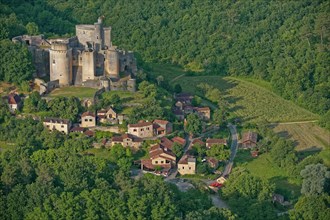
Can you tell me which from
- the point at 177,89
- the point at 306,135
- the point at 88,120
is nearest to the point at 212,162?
the point at 88,120

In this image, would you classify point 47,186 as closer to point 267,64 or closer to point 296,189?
point 296,189

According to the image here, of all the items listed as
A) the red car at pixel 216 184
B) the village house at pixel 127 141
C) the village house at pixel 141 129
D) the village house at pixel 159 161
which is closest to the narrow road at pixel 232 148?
the red car at pixel 216 184

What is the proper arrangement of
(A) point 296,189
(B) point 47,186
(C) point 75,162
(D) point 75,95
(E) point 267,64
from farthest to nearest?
(E) point 267,64, (D) point 75,95, (A) point 296,189, (C) point 75,162, (B) point 47,186

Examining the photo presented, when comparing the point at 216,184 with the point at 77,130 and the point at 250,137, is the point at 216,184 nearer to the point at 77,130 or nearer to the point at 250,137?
the point at 250,137

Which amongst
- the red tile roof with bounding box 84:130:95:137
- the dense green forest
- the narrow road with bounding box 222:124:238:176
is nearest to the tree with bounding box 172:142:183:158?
the narrow road with bounding box 222:124:238:176

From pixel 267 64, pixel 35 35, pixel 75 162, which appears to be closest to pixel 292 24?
pixel 267 64

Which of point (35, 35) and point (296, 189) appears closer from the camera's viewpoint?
point (296, 189)

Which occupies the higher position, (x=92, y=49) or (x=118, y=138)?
(x=92, y=49)

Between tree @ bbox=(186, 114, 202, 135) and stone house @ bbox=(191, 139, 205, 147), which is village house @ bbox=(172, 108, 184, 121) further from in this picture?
stone house @ bbox=(191, 139, 205, 147)
